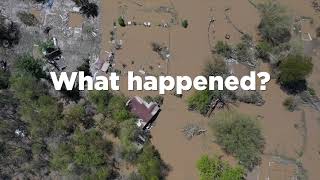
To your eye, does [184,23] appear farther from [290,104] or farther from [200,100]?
[290,104]

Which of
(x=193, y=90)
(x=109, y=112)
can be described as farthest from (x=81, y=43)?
(x=193, y=90)

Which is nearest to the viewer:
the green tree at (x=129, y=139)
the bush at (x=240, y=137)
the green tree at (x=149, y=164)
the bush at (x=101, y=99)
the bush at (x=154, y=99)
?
the green tree at (x=149, y=164)

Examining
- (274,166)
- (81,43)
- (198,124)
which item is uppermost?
(81,43)

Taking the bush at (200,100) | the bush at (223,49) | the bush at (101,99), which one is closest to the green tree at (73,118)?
the bush at (101,99)

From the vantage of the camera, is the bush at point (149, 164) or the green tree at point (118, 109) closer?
the bush at point (149, 164)

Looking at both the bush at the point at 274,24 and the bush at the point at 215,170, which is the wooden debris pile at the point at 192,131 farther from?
the bush at the point at 274,24

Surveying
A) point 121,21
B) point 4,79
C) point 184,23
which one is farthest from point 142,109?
point 4,79

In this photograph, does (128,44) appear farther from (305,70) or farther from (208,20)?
(305,70)
